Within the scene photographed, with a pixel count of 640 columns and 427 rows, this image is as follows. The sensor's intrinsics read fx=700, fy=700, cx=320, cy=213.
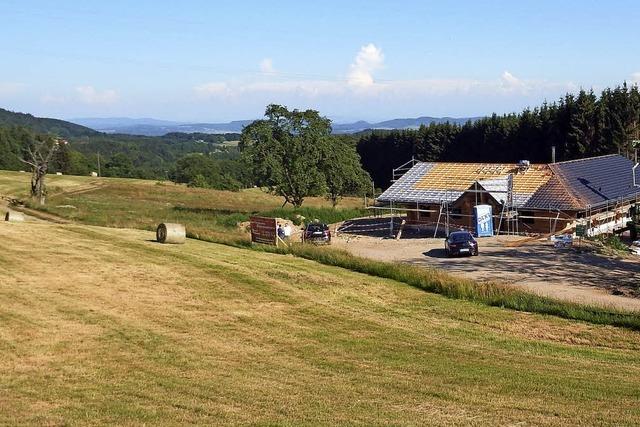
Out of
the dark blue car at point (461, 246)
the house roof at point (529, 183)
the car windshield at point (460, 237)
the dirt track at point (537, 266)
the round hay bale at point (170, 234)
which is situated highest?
the house roof at point (529, 183)

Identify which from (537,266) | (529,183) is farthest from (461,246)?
(529,183)

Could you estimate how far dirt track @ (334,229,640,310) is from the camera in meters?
27.0

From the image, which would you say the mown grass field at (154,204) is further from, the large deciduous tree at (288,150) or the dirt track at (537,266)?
the dirt track at (537,266)

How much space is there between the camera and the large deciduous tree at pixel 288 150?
213 ft

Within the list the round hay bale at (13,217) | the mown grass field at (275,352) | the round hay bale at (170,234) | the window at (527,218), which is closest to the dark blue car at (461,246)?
the window at (527,218)

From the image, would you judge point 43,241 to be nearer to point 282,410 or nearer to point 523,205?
point 282,410

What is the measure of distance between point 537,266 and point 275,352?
21.4m

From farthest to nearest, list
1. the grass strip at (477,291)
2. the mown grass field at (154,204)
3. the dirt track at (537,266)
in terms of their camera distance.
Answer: the mown grass field at (154,204)
the dirt track at (537,266)
the grass strip at (477,291)

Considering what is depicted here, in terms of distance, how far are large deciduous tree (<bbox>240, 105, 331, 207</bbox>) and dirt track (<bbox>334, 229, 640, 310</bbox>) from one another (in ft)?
60.7

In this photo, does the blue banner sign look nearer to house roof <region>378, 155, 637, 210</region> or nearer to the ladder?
house roof <region>378, 155, 637, 210</region>

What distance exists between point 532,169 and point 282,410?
43708 millimetres

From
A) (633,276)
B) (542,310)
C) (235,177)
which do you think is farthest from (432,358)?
(235,177)

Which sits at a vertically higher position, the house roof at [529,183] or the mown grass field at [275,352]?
the house roof at [529,183]

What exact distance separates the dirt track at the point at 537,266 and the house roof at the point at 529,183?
4.98m
